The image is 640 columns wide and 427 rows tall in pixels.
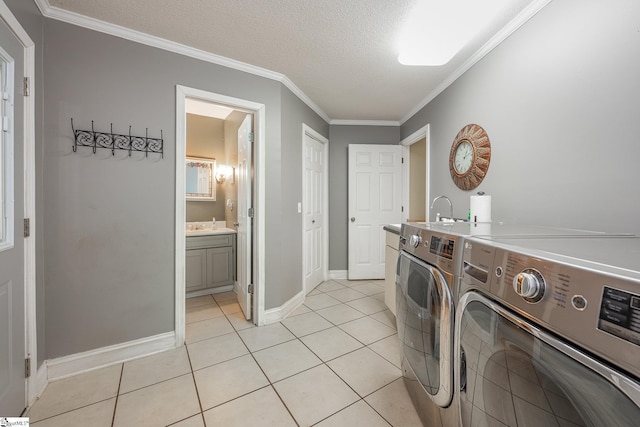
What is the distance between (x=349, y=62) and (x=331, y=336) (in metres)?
2.45

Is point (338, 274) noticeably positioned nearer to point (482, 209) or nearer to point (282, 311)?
point (282, 311)

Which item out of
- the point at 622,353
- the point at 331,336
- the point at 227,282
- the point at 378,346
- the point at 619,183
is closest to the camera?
the point at 622,353

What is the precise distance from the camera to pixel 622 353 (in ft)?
1.41

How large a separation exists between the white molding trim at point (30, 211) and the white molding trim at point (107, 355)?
0.16 meters

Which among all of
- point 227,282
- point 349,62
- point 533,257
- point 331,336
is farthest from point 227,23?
point 227,282

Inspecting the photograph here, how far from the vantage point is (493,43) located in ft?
6.05

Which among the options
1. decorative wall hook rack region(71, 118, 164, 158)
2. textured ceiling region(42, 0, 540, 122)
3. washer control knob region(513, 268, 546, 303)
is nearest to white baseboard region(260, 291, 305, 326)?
decorative wall hook rack region(71, 118, 164, 158)

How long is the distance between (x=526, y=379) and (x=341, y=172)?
331cm

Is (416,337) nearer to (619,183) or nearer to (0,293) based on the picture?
(619,183)

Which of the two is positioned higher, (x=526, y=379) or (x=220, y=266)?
(x=526, y=379)

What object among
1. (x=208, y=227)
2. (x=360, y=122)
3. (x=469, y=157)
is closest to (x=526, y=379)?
(x=469, y=157)

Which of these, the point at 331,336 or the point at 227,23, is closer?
the point at 227,23

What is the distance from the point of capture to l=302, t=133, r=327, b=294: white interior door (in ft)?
10.1

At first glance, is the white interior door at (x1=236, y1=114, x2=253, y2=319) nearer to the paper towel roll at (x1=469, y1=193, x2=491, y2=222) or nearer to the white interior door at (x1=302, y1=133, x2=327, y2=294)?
the white interior door at (x1=302, y1=133, x2=327, y2=294)
